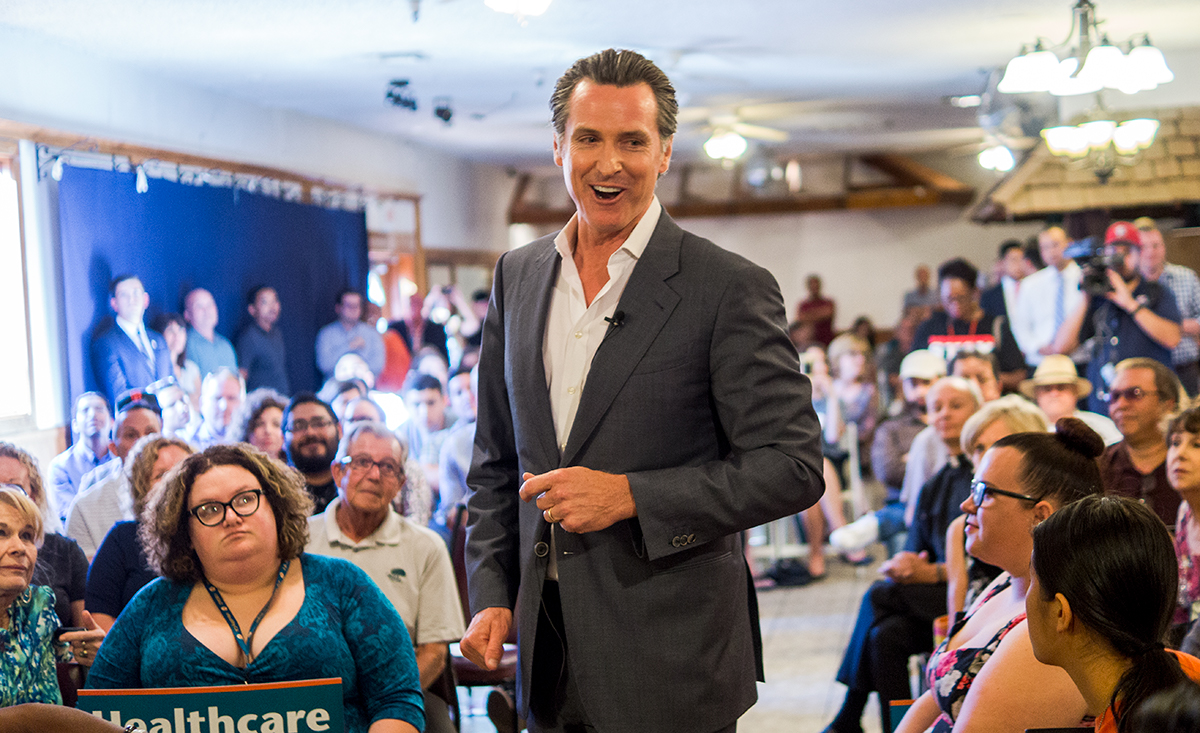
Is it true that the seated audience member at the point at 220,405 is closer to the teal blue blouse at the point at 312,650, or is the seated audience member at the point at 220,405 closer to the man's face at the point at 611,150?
the teal blue blouse at the point at 312,650

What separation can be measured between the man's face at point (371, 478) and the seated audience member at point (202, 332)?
3.28m

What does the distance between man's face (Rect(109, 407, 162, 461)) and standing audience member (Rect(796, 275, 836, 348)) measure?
31.9 ft

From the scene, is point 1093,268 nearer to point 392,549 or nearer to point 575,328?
point 392,549

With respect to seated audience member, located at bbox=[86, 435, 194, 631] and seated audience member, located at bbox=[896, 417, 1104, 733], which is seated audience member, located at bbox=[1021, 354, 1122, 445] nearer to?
seated audience member, located at bbox=[896, 417, 1104, 733]

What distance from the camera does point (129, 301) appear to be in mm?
5438

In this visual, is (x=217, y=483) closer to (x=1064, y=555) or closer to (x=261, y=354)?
(x=1064, y=555)

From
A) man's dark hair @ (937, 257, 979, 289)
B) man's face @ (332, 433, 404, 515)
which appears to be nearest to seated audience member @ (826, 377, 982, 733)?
man's face @ (332, 433, 404, 515)

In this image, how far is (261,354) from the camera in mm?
6719

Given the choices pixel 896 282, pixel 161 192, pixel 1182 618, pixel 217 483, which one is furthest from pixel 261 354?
pixel 896 282

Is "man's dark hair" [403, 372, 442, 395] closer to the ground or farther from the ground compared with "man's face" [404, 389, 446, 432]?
farther from the ground

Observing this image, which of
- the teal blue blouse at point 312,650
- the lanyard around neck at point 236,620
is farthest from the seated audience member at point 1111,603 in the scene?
the lanyard around neck at point 236,620

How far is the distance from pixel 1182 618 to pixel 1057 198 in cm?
573

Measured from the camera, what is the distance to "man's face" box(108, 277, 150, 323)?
17.7 ft

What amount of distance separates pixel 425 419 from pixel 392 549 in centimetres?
276
